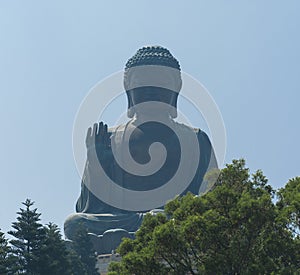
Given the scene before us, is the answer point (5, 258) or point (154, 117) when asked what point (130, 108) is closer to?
point (154, 117)

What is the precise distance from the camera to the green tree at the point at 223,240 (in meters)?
14.3

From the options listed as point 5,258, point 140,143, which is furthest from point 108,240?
point 5,258

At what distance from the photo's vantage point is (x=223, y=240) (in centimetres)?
1459

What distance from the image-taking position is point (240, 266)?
47.0ft

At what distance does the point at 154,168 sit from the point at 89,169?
10.8 ft

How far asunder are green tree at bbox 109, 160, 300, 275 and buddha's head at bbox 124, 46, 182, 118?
2722cm

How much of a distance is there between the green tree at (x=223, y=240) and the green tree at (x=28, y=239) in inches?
296

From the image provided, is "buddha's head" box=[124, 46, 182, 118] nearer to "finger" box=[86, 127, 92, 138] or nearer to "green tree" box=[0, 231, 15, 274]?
"finger" box=[86, 127, 92, 138]

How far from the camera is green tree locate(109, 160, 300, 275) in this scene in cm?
1429

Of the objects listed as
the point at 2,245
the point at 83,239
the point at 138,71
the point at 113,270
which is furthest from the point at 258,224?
the point at 138,71

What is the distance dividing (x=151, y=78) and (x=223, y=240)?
2793 cm

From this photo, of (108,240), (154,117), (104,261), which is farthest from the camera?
(154,117)

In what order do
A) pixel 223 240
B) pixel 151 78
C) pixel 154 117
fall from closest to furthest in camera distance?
pixel 223 240 → pixel 154 117 → pixel 151 78

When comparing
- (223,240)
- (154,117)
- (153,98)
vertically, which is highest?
(153,98)
